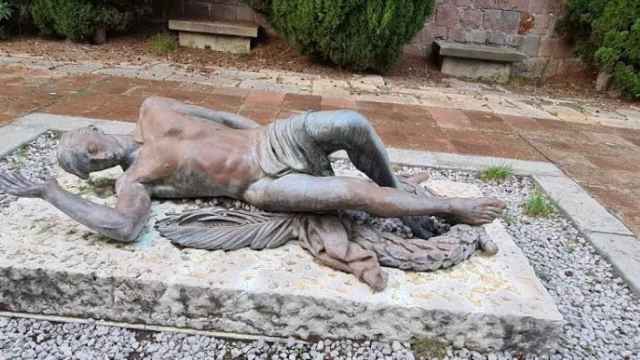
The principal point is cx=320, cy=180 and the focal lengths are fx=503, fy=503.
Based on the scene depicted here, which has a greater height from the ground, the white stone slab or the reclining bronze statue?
the reclining bronze statue

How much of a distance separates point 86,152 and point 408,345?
140cm

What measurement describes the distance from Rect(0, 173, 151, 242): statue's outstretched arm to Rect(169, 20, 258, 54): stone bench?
524 centimetres

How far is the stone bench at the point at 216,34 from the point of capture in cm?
668

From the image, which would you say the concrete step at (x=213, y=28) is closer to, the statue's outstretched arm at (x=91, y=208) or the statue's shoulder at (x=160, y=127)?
the statue's shoulder at (x=160, y=127)

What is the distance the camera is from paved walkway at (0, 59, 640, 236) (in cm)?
398

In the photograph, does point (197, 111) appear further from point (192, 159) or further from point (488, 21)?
point (488, 21)

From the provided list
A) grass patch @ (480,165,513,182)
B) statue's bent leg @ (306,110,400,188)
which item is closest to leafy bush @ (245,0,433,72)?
grass patch @ (480,165,513,182)

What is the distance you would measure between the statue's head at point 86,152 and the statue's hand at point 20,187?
21 cm

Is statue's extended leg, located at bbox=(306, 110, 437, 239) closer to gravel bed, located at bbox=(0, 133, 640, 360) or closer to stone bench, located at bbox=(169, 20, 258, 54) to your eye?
gravel bed, located at bbox=(0, 133, 640, 360)

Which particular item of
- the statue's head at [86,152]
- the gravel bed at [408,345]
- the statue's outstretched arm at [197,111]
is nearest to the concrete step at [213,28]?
the gravel bed at [408,345]

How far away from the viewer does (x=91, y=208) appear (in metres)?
1.78

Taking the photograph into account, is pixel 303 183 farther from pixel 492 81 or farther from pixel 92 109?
pixel 492 81

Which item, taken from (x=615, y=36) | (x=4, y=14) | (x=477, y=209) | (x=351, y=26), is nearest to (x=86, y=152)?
(x=477, y=209)

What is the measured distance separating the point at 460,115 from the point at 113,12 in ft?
15.3
